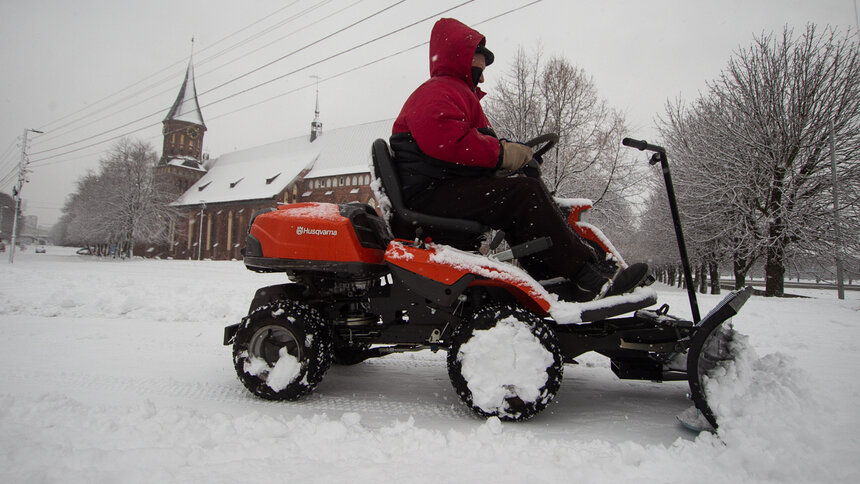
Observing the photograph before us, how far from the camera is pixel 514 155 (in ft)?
8.35

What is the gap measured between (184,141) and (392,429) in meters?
77.5

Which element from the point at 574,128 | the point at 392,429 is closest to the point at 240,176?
the point at 574,128

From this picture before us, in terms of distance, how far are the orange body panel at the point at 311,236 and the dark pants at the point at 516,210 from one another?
42 centimetres

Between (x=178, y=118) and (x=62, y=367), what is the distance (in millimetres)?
75538

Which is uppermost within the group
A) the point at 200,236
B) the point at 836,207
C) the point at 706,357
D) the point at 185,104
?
the point at 185,104

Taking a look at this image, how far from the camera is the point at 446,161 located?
253cm

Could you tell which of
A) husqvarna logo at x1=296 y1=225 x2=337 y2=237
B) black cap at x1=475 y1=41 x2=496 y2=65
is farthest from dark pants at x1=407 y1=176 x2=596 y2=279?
black cap at x1=475 y1=41 x2=496 y2=65

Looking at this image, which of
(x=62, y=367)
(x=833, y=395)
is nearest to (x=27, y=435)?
(x=62, y=367)

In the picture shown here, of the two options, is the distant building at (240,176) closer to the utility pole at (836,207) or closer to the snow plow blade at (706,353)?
the utility pole at (836,207)

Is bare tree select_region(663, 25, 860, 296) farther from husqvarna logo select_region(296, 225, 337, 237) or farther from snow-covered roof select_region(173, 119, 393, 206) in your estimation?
snow-covered roof select_region(173, 119, 393, 206)

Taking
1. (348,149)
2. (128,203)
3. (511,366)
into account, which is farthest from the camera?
(348,149)

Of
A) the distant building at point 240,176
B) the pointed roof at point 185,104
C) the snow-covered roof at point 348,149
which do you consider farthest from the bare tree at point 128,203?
the pointed roof at point 185,104

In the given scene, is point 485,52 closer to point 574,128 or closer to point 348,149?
point 574,128

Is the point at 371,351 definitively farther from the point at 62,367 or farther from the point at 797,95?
the point at 797,95
